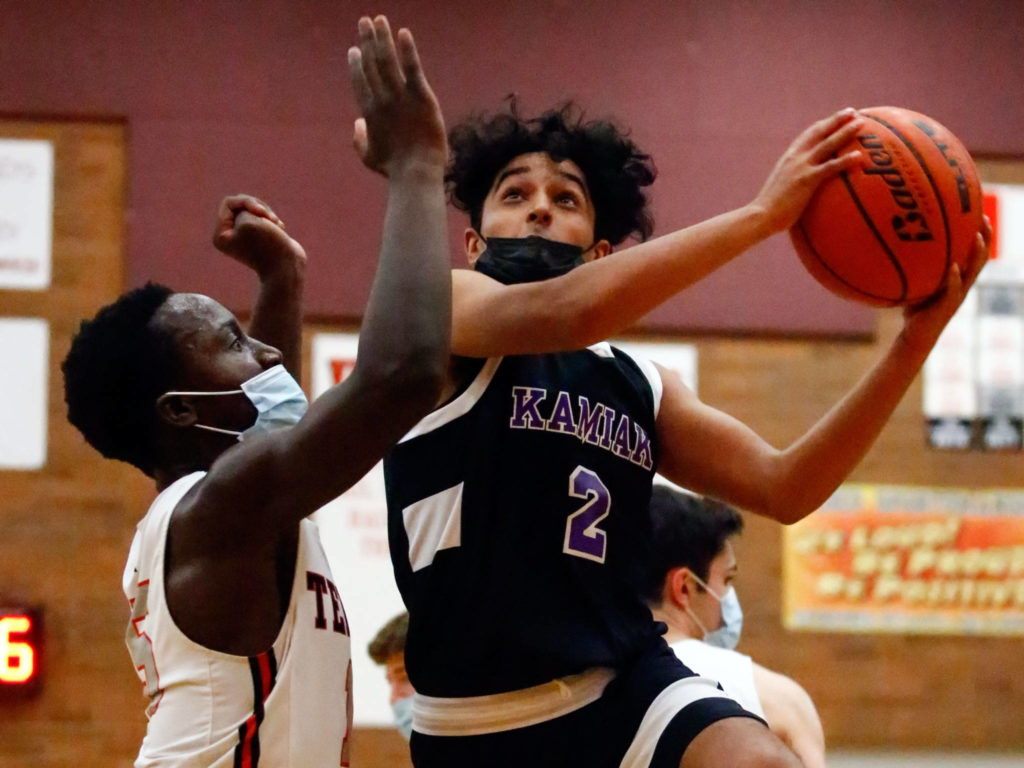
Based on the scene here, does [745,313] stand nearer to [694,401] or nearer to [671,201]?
[671,201]

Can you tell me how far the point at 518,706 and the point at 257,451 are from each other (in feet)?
2.98

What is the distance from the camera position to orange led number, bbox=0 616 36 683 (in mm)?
6359

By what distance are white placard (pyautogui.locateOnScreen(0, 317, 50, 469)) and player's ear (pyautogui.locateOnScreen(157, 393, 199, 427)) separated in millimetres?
4623

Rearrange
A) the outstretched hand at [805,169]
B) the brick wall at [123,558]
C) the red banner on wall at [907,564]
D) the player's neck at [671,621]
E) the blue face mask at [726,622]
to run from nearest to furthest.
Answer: the outstretched hand at [805,169]
the player's neck at [671,621]
the blue face mask at [726,622]
the brick wall at [123,558]
the red banner on wall at [907,564]

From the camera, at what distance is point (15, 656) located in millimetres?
6391

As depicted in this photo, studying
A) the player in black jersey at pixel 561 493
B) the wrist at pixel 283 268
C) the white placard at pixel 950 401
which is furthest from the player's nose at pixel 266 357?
the white placard at pixel 950 401

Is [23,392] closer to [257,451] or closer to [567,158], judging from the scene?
[567,158]

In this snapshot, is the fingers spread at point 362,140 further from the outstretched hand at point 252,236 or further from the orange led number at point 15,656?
the orange led number at point 15,656

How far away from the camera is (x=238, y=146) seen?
691cm

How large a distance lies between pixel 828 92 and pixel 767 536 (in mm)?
2492

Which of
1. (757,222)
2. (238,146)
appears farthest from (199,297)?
(238,146)

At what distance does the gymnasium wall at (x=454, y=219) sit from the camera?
660 cm

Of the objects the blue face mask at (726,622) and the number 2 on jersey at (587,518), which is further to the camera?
the blue face mask at (726,622)

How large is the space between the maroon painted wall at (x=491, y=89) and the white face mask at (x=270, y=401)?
14.6 ft
